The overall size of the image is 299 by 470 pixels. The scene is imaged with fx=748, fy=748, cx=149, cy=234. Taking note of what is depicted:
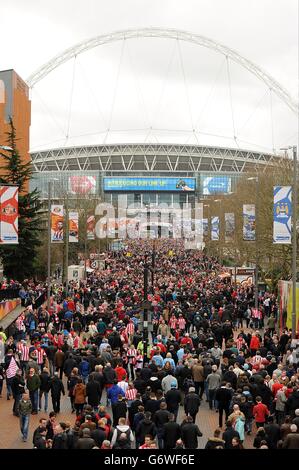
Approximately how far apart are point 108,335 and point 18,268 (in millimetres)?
23588

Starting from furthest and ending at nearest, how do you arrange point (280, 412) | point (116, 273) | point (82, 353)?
point (116, 273)
point (82, 353)
point (280, 412)

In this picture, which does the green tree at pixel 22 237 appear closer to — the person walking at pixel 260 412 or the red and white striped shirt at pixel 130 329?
the red and white striped shirt at pixel 130 329

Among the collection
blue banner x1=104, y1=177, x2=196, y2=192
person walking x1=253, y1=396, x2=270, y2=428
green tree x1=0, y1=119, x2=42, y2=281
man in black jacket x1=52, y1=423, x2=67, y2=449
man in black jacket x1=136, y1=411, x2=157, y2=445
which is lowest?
person walking x1=253, y1=396, x2=270, y2=428

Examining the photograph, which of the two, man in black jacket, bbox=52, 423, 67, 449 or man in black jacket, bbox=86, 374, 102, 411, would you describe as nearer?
man in black jacket, bbox=52, 423, 67, 449

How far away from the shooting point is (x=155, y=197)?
6959 inches

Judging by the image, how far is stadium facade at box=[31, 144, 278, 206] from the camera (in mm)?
173250

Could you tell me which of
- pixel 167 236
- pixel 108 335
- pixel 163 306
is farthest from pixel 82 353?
pixel 167 236

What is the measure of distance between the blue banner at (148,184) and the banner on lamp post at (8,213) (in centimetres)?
14688

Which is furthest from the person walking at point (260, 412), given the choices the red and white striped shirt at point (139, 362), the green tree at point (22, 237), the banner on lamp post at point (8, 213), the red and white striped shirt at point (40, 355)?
the green tree at point (22, 237)

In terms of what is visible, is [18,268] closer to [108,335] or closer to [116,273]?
[116,273]

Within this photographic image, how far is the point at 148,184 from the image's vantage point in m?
174

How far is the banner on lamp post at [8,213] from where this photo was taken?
83.7ft

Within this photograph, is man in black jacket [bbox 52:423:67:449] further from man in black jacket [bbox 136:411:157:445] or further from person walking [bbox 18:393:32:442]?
person walking [bbox 18:393:32:442]

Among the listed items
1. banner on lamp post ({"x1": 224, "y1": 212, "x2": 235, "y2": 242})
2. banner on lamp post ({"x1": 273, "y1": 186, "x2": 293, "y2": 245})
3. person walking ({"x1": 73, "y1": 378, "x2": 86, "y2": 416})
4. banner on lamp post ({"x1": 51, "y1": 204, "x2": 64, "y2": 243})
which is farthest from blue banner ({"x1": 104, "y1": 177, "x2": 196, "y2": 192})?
person walking ({"x1": 73, "y1": 378, "x2": 86, "y2": 416})
